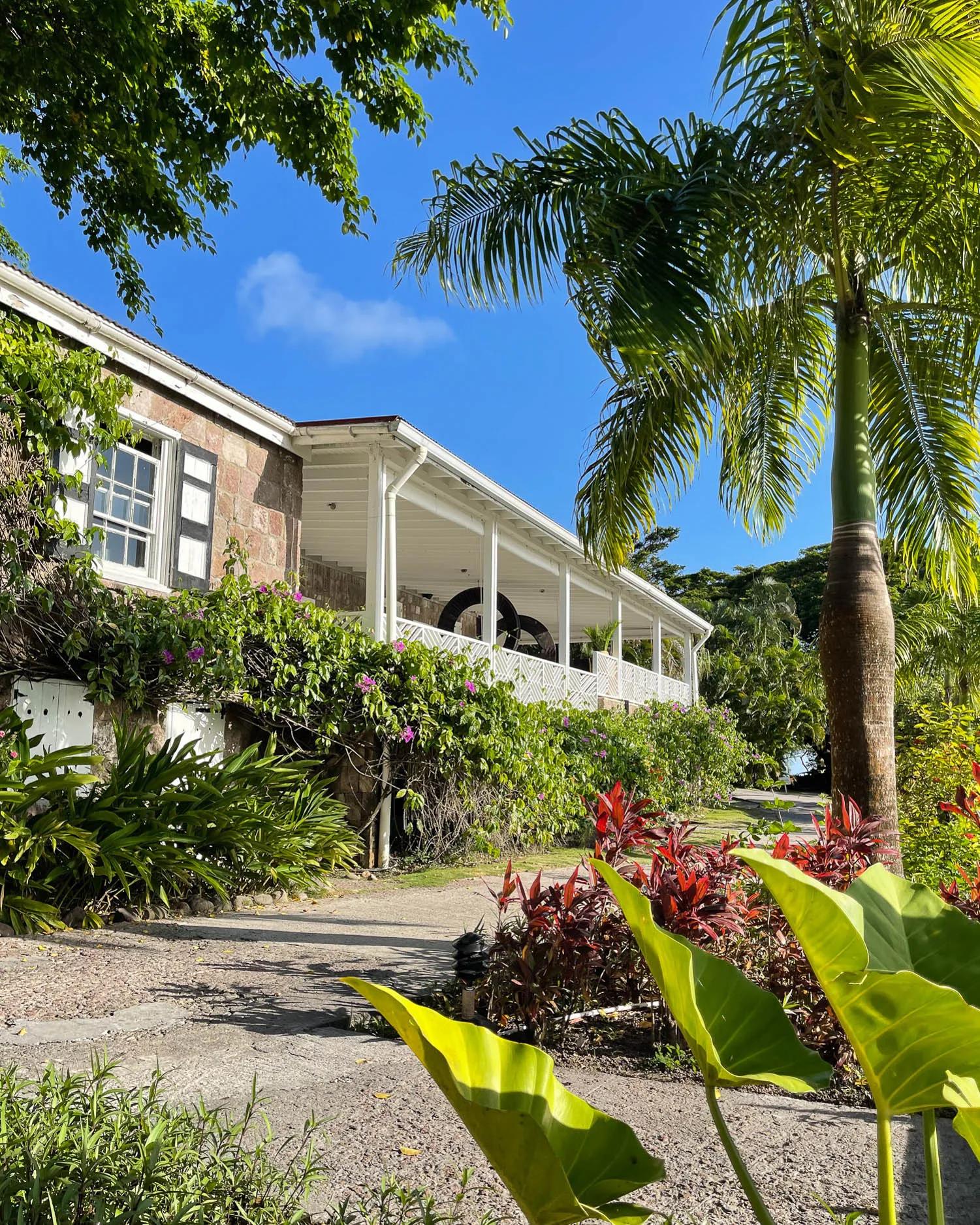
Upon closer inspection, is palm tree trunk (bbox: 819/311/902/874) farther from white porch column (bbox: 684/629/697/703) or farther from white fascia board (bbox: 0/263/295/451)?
white porch column (bbox: 684/629/697/703)

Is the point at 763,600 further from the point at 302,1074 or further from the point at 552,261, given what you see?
the point at 302,1074

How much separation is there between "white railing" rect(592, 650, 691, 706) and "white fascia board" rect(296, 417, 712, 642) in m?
1.63

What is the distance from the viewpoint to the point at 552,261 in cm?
580

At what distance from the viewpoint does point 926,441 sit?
6.73 metres

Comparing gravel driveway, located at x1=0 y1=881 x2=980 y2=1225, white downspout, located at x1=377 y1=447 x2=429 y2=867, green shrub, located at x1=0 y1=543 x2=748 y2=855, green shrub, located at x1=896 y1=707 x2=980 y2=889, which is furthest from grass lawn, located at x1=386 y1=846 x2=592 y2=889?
green shrub, located at x1=896 y1=707 x2=980 y2=889

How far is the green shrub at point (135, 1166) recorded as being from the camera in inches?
78.7

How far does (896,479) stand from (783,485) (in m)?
1.31

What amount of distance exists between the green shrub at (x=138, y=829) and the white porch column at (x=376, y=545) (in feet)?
9.47

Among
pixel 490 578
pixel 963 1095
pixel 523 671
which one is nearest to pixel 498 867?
pixel 523 671

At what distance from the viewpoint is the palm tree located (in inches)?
190

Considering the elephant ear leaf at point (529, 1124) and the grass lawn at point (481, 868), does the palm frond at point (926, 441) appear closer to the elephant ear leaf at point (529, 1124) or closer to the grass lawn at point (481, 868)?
the grass lawn at point (481, 868)

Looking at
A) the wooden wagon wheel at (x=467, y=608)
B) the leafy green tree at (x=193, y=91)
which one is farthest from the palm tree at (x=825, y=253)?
the wooden wagon wheel at (x=467, y=608)

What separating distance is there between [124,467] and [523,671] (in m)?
6.67

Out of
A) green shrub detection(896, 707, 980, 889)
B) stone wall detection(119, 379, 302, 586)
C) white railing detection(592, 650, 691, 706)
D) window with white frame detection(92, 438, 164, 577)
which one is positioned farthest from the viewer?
white railing detection(592, 650, 691, 706)
